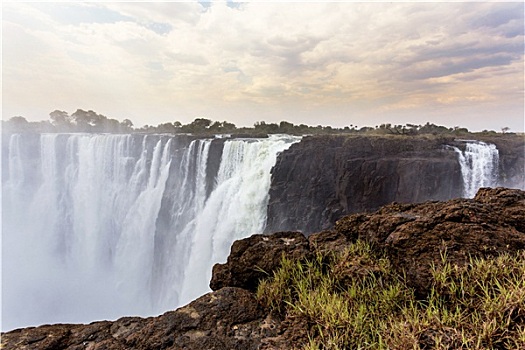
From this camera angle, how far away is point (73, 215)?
72.7 ft

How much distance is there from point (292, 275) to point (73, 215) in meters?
25.3

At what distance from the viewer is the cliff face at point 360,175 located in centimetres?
1012

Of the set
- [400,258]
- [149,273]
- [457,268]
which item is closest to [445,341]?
[457,268]

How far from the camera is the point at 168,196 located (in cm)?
1655

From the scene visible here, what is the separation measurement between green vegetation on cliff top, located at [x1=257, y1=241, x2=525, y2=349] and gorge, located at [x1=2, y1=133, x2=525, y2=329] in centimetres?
982

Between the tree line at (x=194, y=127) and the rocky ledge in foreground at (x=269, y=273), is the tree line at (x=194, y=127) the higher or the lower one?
the higher one

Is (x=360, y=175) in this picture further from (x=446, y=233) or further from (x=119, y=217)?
(x=119, y=217)

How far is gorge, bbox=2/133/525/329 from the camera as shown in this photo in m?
11.0

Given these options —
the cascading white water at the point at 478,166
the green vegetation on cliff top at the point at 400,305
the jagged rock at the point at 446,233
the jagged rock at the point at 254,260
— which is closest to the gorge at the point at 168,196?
the cascading white water at the point at 478,166

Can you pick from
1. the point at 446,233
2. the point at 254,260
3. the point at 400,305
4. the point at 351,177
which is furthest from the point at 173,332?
the point at 351,177

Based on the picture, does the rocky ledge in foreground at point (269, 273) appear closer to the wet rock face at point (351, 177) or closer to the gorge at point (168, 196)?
the wet rock face at point (351, 177)

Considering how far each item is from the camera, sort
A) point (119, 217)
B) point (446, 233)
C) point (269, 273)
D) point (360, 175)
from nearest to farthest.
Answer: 1. point (446, 233)
2. point (269, 273)
3. point (360, 175)
4. point (119, 217)

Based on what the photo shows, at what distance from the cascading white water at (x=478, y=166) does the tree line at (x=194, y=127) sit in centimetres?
544

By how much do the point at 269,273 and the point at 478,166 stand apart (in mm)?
10836
